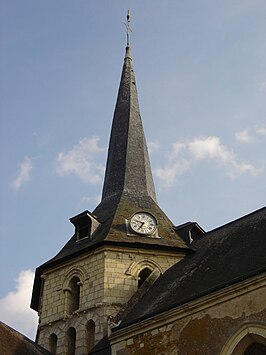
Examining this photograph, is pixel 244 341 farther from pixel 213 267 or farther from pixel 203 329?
pixel 213 267

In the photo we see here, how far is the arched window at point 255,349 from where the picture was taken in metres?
9.25

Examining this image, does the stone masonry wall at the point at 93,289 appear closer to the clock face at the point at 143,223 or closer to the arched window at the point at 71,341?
the arched window at the point at 71,341

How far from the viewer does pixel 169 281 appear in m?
12.5

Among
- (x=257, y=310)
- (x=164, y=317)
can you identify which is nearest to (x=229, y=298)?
(x=257, y=310)

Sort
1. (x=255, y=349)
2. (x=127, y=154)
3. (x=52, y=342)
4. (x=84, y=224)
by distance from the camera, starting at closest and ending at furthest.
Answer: (x=255, y=349) < (x=52, y=342) < (x=84, y=224) < (x=127, y=154)

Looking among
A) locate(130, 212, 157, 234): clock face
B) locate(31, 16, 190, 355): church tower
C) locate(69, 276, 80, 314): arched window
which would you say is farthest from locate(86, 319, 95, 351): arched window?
locate(130, 212, 157, 234): clock face

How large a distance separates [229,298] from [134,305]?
3.27 m

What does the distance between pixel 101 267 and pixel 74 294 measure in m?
1.05

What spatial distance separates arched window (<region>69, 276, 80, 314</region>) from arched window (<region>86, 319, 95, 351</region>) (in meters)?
0.87

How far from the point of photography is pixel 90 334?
503 inches

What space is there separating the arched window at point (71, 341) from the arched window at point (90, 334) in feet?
1.43

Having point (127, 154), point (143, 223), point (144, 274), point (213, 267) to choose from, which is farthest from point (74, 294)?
point (127, 154)

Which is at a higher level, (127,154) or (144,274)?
(127,154)

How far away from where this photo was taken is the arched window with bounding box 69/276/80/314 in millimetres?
13680
